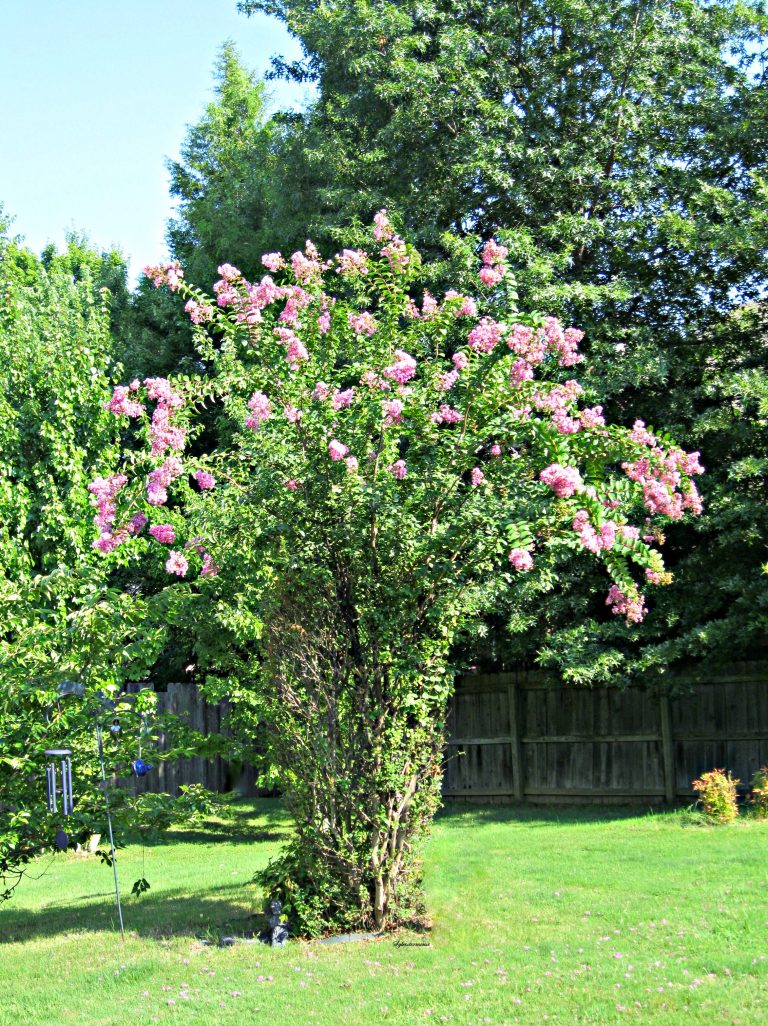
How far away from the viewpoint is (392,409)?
747 centimetres

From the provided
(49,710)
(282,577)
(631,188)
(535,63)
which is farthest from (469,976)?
(535,63)

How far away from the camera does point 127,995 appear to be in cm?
611

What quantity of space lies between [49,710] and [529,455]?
394cm

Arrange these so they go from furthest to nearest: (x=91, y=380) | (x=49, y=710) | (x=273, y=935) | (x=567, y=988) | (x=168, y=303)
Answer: (x=168, y=303) < (x=91, y=380) < (x=49, y=710) < (x=273, y=935) < (x=567, y=988)

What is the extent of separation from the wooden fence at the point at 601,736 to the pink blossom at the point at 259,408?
23.1 ft

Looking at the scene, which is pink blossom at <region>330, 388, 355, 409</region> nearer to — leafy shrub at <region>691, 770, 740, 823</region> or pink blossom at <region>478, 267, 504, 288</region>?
pink blossom at <region>478, 267, 504, 288</region>

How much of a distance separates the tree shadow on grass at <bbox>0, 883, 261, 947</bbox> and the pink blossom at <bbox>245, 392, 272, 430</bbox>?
11.1 ft

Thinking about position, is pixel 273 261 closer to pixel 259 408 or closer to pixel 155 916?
pixel 259 408

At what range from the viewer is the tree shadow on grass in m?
7.81

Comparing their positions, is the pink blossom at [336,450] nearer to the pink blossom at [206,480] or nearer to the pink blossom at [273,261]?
the pink blossom at [206,480]

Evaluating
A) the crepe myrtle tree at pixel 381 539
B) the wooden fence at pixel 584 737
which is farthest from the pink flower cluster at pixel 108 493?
the wooden fence at pixel 584 737

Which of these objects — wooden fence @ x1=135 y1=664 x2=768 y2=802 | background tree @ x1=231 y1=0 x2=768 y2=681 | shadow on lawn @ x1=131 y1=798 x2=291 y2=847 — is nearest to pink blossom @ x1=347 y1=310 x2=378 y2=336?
wooden fence @ x1=135 y1=664 x2=768 y2=802

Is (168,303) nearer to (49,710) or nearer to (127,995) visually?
(49,710)

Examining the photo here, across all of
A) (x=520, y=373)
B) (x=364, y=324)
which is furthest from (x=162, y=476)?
(x=520, y=373)
